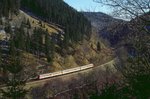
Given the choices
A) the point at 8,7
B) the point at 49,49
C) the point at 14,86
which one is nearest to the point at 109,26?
the point at 14,86

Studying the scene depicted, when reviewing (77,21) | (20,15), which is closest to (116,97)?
(20,15)

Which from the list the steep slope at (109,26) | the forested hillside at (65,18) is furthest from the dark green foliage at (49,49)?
the steep slope at (109,26)

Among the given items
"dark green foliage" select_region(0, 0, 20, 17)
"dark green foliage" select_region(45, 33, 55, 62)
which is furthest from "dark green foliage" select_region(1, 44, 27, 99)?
"dark green foliage" select_region(0, 0, 20, 17)

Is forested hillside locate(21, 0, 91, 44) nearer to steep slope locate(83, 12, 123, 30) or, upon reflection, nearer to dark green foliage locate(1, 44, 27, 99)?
dark green foliage locate(1, 44, 27, 99)

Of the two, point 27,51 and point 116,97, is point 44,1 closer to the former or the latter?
point 27,51

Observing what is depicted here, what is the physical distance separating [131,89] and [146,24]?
6.40 ft

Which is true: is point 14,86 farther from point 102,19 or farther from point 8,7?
point 8,7

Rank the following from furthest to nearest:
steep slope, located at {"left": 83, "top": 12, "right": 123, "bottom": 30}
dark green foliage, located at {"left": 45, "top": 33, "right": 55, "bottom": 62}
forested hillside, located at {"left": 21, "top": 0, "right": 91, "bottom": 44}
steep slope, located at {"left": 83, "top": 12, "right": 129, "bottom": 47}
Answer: forested hillside, located at {"left": 21, "top": 0, "right": 91, "bottom": 44} → dark green foliage, located at {"left": 45, "top": 33, "right": 55, "bottom": 62} → steep slope, located at {"left": 83, "top": 12, "right": 123, "bottom": 30} → steep slope, located at {"left": 83, "top": 12, "right": 129, "bottom": 47}

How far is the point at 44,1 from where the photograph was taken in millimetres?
196250

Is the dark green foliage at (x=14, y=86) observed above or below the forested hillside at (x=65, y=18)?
below

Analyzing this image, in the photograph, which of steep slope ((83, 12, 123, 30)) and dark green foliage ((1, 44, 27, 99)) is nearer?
steep slope ((83, 12, 123, 30))

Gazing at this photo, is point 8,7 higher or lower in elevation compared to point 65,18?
higher

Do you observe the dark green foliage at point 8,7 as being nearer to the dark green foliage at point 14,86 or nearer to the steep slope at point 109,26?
the dark green foliage at point 14,86

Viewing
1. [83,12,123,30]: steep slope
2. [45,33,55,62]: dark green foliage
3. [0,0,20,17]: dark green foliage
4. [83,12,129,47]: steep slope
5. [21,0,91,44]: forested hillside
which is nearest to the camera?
[83,12,129,47]: steep slope
